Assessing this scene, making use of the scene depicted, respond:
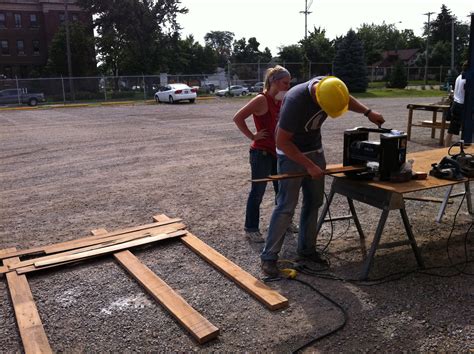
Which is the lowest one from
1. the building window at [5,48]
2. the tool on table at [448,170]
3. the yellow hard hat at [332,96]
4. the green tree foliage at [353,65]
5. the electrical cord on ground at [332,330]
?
the electrical cord on ground at [332,330]

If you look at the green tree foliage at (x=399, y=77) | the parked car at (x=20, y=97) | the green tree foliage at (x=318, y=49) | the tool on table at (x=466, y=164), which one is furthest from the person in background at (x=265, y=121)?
the green tree foliage at (x=318, y=49)

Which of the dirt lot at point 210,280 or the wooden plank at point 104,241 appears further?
the wooden plank at point 104,241

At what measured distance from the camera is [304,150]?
13.1ft

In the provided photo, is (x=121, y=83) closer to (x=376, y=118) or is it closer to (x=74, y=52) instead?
(x=74, y=52)

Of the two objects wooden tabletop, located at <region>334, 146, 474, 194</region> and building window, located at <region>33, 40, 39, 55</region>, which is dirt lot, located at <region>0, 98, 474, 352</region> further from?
building window, located at <region>33, 40, 39, 55</region>

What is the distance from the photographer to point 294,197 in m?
3.98

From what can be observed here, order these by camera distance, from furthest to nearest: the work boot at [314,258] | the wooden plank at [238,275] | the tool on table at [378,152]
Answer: the work boot at [314,258]
the tool on table at [378,152]
the wooden plank at [238,275]

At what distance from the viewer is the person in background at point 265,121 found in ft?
14.8

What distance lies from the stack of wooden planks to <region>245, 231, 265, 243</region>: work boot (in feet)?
1.76

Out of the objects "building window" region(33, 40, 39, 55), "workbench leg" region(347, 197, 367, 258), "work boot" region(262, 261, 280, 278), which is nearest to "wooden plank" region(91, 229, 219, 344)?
"work boot" region(262, 261, 280, 278)

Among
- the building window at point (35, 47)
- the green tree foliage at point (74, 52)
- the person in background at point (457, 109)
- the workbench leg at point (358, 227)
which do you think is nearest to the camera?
the workbench leg at point (358, 227)

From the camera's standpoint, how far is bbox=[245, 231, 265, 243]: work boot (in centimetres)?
494

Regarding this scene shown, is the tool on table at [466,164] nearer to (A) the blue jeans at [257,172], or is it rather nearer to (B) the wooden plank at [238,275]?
(A) the blue jeans at [257,172]

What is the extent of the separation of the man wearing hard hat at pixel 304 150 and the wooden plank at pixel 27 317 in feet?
6.21
